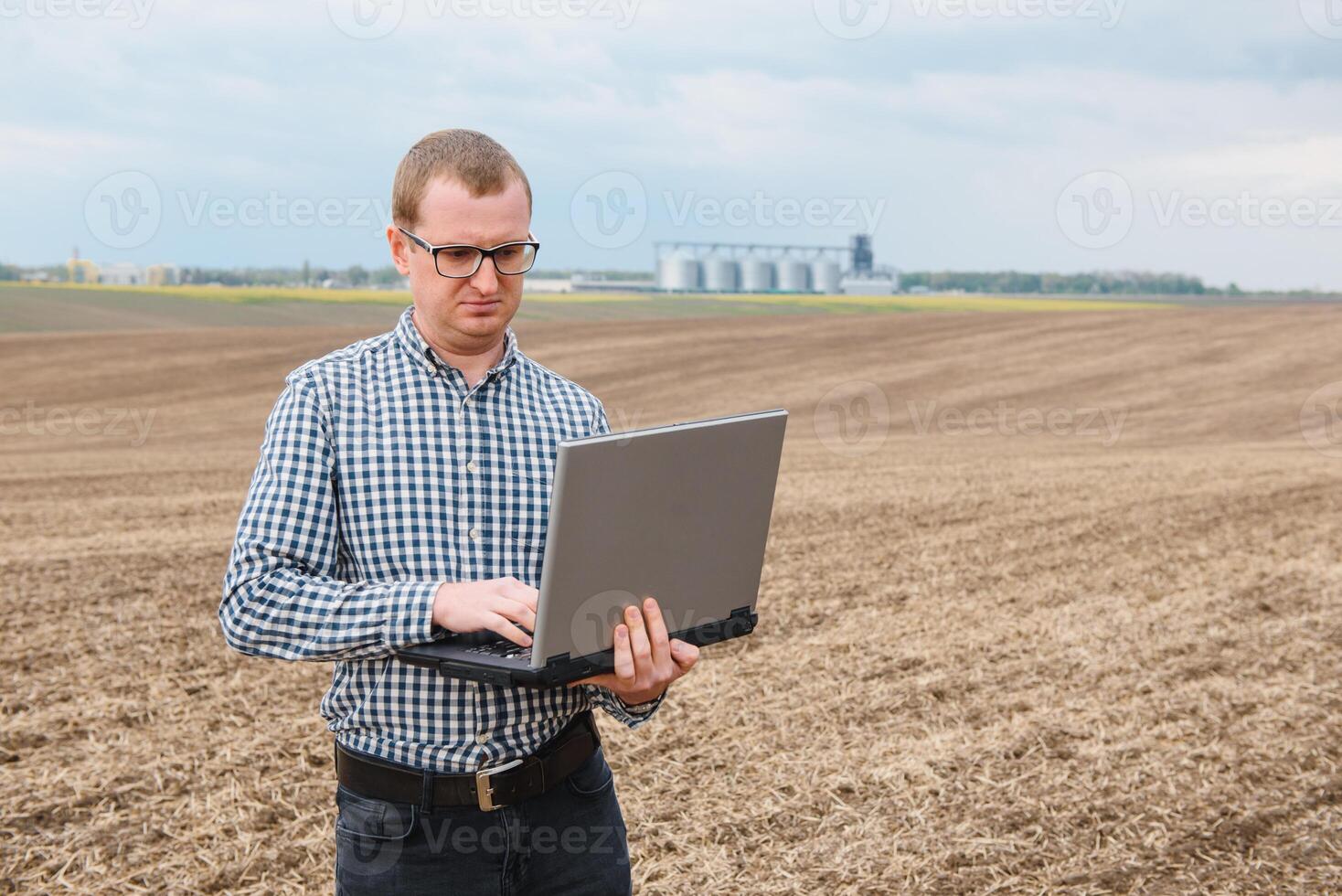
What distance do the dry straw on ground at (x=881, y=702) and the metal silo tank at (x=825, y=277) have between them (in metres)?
A: 66.4

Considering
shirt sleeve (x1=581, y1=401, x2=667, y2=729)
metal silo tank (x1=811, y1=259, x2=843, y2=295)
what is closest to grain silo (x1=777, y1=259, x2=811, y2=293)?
metal silo tank (x1=811, y1=259, x2=843, y2=295)

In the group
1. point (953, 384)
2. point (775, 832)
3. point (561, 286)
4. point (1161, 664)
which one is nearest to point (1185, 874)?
point (775, 832)

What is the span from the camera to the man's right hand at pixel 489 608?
6.84ft

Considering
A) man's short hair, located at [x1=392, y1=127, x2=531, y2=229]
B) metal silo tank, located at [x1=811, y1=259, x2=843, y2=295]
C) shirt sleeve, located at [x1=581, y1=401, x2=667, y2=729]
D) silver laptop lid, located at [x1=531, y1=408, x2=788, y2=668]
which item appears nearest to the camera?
silver laptop lid, located at [x1=531, y1=408, x2=788, y2=668]

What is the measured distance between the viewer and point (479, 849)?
235 cm

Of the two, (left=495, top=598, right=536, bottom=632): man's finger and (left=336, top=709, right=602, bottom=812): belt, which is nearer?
(left=495, top=598, right=536, bottom=632): man's finger

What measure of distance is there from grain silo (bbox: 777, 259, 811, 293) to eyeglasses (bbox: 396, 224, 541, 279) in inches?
3203

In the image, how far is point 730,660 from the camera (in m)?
7.66

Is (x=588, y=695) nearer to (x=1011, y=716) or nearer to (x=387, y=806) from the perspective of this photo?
(x=387, y=806)

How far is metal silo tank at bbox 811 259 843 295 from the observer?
82.5m

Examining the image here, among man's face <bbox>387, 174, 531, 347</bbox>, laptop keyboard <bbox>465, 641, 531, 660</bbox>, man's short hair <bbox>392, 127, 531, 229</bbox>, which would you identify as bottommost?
laptop keyboard <bbox>465, 641, 531, 660</bbox>

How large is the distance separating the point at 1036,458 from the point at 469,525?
17.0m

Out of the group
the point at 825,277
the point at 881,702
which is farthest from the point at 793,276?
the point at 881,702

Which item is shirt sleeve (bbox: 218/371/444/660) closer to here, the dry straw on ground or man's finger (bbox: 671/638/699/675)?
man's finger (bbox: 671/638/699/675)
